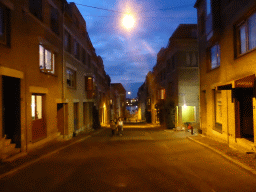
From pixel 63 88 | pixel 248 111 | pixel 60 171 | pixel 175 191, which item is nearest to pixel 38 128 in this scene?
pixel 63 88

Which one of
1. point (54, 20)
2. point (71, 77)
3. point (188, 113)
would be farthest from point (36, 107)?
point (188, 113)

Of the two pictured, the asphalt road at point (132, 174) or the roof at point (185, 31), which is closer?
the asphalt road at point (132, 174)

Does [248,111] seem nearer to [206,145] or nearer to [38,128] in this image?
[206,145]

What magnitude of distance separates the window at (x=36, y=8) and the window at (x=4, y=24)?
2.79 meters

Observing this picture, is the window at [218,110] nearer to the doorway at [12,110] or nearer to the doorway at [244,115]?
the doorway at [244,115]

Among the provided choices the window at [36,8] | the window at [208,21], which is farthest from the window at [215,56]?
the window at [36,8]

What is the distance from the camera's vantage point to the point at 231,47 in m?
12.2

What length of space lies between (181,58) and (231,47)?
13.0 m

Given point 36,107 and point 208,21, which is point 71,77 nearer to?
point 36,107

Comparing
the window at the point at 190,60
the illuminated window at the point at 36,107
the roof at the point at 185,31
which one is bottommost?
the illuminated window at the point at 36,107

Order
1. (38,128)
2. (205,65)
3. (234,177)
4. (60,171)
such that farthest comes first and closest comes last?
1. (205,65)
2. (38,128)
3. (60,171)
4. (234,177)

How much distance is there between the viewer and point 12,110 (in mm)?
10922

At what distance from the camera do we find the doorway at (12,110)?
10867 mm

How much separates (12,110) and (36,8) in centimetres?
576
